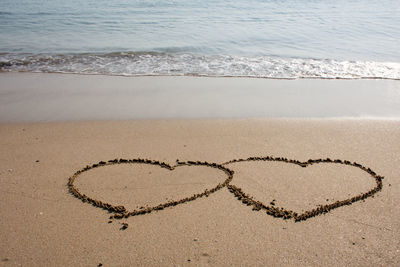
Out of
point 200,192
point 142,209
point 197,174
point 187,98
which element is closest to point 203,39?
point 187,98

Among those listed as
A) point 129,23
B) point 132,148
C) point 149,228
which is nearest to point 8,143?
point 132,148

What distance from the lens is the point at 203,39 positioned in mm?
10234

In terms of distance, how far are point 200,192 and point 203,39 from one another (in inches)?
300

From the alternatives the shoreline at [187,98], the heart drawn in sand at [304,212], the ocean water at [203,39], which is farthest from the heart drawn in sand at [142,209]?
the ocean water at [203,39]

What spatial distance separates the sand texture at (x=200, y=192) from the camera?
2.59m

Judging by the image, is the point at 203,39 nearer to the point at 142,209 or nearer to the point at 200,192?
the point at 200,192

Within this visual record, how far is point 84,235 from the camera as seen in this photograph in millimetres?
2732

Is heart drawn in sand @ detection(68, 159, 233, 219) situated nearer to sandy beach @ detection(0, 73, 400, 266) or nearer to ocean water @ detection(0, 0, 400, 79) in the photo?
sandy beach @ detection(0, 73, 400, 266)

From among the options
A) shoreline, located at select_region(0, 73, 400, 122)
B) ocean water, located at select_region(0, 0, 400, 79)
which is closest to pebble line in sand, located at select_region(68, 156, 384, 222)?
shoreline, located at select_region(0, 73, 400, 122)

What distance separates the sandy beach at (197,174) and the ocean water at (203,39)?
1.47 meters

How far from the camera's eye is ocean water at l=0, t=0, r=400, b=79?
7539 mm

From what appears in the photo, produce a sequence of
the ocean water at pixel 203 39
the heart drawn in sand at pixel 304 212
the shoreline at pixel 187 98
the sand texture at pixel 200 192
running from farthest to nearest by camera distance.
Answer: the ocean water at pixel 203 39 → the shoreline at pixel 187 98 → the heart drawn in sand at pixel 304 212 → the sand texture at pixel 200 192

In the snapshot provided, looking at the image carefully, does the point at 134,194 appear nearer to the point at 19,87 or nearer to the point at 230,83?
the point at 230,83

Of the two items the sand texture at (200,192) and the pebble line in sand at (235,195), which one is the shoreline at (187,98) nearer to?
the sand texture at (200,192)
